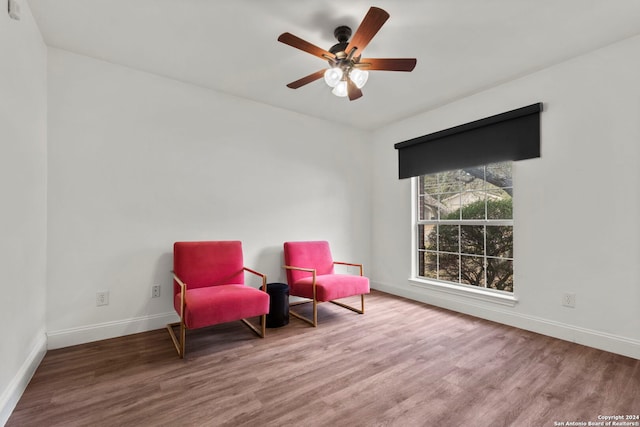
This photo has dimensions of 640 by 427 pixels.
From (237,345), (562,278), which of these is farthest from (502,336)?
(237,345)

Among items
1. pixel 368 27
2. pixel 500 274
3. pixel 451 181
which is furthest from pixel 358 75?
pixel 500 274

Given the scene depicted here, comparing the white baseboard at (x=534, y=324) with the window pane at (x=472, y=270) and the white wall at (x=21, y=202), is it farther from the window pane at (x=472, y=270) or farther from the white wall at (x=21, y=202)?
the white wall at (x=21, y=202)

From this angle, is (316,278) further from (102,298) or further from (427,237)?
(102,298)

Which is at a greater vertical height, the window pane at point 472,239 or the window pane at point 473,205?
the window pane at point 473,205

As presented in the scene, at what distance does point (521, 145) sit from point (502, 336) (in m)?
1.84

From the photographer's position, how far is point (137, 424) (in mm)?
1487

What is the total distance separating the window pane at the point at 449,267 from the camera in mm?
3576

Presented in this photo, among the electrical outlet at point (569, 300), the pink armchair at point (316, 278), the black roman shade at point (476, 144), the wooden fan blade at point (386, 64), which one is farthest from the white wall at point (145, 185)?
the electrical outlet at point (569, 300)

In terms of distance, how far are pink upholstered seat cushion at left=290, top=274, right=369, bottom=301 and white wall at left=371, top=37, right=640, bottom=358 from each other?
1335 mm

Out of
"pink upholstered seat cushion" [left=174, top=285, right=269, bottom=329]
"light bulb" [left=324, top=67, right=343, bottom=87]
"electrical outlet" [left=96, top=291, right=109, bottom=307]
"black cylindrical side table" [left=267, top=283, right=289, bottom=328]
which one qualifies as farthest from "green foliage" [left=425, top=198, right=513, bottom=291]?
"electrical outlet" [left=96, top=291, right=109, bottom=307]

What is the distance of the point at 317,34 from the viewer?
2.21 m

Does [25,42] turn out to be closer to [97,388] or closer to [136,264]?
[136,264]

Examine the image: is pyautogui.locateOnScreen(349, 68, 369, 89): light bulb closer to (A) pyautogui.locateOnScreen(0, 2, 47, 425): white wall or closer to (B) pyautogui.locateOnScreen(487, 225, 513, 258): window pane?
(A) pyautogui.locateOnScreen(0, 2, 47, 425): white wall

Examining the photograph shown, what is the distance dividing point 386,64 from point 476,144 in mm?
1710
